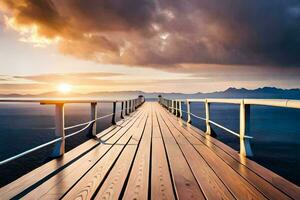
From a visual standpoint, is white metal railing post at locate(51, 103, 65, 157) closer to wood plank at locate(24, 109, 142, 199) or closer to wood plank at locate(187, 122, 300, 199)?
wood plank at locate(24, 109, 142, 199)

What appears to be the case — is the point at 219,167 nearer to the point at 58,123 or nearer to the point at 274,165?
the point at 58,123

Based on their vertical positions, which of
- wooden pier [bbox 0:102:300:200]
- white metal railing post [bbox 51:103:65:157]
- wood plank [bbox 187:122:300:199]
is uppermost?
white metal railing post [bbox 51:103:65:157]

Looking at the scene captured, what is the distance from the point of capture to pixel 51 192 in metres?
2.62

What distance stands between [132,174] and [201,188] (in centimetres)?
92

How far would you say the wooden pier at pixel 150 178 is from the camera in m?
2.58

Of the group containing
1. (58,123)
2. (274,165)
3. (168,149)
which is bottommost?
(274,165)

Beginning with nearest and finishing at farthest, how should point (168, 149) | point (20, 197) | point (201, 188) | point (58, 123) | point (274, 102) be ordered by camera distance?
point (20, 197), point (201, 188), point (274, 102), point (58, 123), point (168, 149)

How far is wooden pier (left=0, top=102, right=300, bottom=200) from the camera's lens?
258 cm

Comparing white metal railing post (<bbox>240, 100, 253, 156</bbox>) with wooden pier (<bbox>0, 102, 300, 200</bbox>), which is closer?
wooden pier (<bbox>0, 102, 300, 200</bbox>)

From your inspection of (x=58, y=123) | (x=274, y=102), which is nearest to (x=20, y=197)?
(x=58, y=123)

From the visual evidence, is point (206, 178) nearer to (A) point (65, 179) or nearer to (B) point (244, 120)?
(B) point (244, 120)

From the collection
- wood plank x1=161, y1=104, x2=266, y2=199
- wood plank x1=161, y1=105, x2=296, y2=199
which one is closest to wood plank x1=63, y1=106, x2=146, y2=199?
wood plank x1=161, y1=104, x2=266, y2=199

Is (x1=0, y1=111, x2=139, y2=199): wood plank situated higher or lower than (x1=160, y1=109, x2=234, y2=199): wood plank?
higher

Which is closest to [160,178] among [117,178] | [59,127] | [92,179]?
[117,178]
